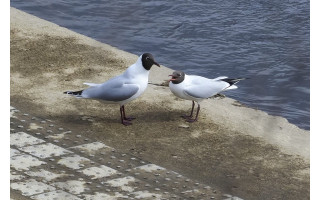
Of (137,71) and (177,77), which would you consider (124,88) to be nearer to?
(137,71)

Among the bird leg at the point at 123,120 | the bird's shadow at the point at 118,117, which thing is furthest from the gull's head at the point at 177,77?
the bird leg at the point at 123,120

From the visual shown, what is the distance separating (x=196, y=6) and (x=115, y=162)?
5.97 meters

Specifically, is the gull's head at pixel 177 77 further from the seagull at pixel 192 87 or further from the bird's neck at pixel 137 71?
the bird's neck at pixel 137 71

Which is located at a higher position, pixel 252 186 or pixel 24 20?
Result: pixel 24 20

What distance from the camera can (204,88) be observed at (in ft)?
23.1

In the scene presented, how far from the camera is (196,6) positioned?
450 inches

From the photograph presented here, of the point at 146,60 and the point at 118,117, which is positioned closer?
the point at 146,60

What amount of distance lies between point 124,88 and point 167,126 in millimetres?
598

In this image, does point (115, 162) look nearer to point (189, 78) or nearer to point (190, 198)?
point (190, 198)

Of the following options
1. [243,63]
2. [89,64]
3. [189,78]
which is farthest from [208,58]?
[189,78]

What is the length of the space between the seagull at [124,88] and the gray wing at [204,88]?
428mm

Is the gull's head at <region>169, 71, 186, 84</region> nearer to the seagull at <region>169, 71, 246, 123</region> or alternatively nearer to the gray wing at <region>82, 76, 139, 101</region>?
the seagull at <region>169, 71, 246, 123</region>

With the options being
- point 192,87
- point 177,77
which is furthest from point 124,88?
point 192,87

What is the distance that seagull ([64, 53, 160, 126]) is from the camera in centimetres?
678
